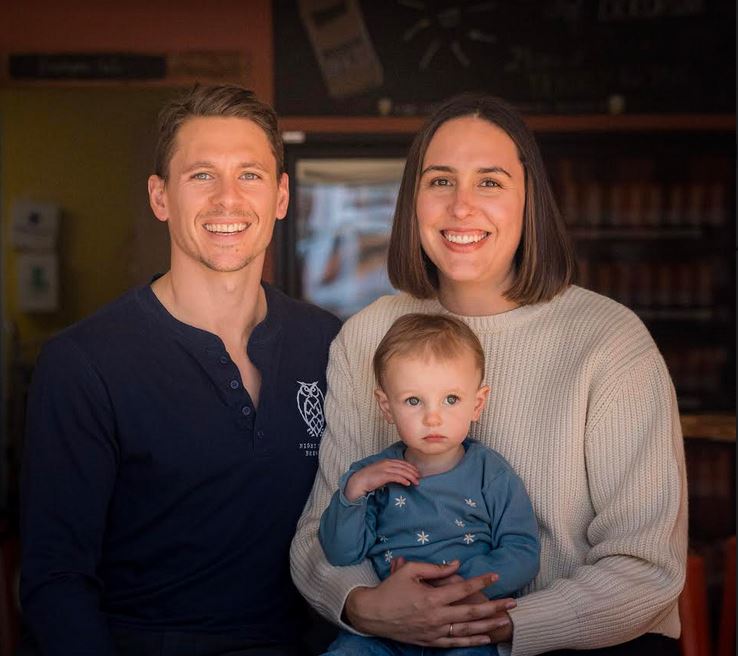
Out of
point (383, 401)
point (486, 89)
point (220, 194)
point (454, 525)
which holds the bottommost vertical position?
point (454, 525)

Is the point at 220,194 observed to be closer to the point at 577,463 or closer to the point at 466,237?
the point at 466,237

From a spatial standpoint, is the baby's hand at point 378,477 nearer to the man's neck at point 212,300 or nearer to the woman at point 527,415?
the woman at point 527,415

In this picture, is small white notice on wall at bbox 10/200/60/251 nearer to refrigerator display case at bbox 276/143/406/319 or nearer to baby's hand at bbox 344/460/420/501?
refrigerator display case at bbox 276/143/406/319

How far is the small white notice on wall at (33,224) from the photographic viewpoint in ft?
19.6

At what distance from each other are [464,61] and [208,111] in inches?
134

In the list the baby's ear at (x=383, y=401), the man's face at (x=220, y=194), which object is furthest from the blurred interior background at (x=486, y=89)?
the baby's ear at (x=383, y=401)

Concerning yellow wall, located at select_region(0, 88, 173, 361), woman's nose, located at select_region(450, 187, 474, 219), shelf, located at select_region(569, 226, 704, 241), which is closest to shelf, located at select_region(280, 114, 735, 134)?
shelf, located at select_region(569, 226, 704, 241)

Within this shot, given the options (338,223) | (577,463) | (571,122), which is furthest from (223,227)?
(571,122)

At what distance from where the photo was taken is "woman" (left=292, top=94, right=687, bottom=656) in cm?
213

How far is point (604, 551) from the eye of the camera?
2.16 meters

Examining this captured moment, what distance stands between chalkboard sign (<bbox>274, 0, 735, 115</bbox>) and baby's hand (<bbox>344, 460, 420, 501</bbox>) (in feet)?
12.7

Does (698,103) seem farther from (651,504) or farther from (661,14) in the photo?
(651,504)

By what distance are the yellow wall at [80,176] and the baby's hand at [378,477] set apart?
4.09 m

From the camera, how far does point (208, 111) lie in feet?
8.67
